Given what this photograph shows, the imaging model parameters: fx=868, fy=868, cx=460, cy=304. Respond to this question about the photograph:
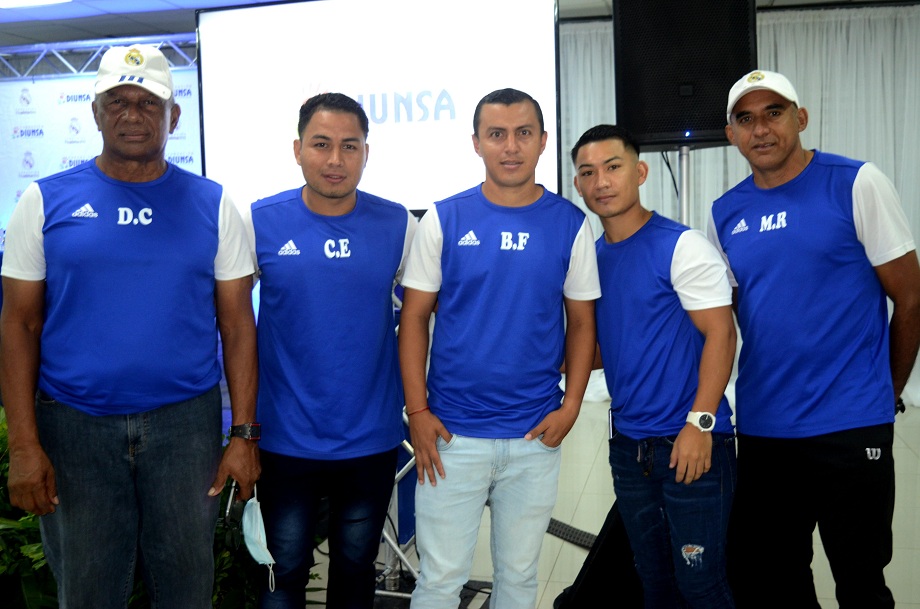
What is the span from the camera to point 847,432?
216 centimetres

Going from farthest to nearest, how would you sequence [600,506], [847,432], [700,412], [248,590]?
[600,506] → [248,590] → [847,432] → [700,412]

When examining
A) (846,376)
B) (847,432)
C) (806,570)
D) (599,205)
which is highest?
(599,205)

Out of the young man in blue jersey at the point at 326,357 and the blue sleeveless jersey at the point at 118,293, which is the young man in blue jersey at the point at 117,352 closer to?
the blue sleeveless jersey at the point at 118,293

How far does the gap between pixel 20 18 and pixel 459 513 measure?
22.4 feet

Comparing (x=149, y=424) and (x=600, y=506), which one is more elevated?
(x=149, y=424)

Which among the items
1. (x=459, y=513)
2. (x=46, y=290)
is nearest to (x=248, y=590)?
(x=459, y=513)

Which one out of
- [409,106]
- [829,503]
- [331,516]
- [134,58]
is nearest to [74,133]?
[409,106]

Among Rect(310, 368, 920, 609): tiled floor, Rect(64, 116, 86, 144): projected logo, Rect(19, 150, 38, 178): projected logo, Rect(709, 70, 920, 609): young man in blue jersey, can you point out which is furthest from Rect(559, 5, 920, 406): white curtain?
Rect(709, 70, 920, 609): young man in blue jersey

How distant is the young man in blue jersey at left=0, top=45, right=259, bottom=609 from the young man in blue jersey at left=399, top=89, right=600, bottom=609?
0.51 m

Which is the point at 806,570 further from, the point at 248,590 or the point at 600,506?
the point at 600,506

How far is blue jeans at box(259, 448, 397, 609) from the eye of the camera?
2115mm

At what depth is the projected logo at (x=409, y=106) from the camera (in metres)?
3.76

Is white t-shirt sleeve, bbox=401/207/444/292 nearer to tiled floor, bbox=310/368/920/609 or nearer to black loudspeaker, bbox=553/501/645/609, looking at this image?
black loudspeaker, bbox=553/501/645/609

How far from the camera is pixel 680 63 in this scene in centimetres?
309
